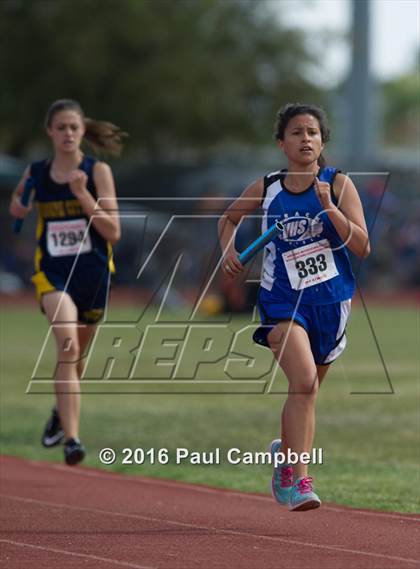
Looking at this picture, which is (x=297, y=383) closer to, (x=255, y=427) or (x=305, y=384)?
(x=305, y=384)

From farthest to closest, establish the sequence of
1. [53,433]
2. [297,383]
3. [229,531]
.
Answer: [53,433]
[229,531]
[297,383]

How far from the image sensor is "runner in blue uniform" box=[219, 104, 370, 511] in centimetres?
750

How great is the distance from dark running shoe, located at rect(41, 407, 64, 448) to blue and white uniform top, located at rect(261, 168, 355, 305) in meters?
3.32

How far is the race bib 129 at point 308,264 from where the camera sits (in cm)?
764

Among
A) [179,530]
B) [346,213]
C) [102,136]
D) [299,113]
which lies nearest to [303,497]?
[179,530]

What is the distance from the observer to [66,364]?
991 cm

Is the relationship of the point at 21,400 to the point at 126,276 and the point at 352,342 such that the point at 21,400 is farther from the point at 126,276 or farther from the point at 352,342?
the point at 126,276

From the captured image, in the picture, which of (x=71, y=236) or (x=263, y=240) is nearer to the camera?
(x=263, y=240)

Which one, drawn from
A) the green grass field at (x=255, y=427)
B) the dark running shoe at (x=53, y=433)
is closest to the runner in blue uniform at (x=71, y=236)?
the dark running shoe at (x=53, y=433)

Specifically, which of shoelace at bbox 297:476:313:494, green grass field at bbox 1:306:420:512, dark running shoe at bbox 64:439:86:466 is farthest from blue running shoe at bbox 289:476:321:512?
dark running shoe at bbox 64:439:86:466

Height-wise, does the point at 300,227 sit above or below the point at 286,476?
above

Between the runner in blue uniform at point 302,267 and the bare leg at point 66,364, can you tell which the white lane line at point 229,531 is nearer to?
the runner in blue uniform at point 302,267

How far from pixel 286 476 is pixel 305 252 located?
4.03 feet

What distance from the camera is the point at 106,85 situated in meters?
43.5
